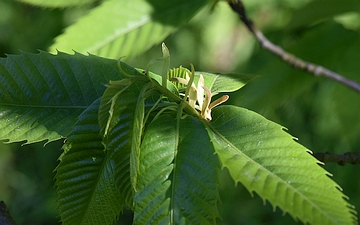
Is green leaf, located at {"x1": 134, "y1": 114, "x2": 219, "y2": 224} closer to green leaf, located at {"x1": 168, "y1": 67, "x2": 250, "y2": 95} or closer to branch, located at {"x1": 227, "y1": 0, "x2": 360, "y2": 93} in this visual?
green leaf, located at {"x1": 168, "y1": 67, "x2": 250, "y2": 95}

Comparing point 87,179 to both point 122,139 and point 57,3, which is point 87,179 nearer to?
point 122,139

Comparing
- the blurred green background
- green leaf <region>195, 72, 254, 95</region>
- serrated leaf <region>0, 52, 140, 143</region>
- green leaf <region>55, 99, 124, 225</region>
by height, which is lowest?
the blurred green background

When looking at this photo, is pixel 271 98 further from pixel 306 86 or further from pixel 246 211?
pixel 246 211

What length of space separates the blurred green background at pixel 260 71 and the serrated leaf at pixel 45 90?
1.32 ft

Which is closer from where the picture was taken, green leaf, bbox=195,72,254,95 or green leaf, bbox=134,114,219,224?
green leaf, bbox=134,114,219,224

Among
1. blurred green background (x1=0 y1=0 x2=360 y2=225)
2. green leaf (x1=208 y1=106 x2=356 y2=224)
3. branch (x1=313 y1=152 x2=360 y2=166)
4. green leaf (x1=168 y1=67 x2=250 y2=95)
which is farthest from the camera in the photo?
blurred green background (x1=0 y1=0 x2=360 y2=225)

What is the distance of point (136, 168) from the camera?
60 cm

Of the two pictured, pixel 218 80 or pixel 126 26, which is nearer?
pixel 218 80

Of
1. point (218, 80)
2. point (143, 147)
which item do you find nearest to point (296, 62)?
point (218, 80)

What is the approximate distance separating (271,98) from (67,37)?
608mm

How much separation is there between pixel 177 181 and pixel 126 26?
0.72 meters

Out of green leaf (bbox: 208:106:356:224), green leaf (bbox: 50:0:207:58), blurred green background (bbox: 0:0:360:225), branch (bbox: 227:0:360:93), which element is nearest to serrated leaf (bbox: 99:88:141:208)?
green leaf (bbox: 208:106:356:224)

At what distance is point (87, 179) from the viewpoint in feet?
2.17

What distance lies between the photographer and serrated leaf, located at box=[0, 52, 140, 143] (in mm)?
697
